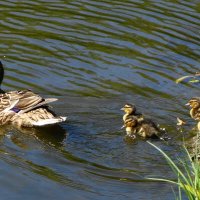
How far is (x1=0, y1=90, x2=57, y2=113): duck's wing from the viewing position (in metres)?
7.68

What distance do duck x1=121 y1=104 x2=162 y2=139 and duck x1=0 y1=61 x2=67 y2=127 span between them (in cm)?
62

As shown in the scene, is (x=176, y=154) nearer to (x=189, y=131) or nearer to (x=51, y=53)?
(x=189, y=131)

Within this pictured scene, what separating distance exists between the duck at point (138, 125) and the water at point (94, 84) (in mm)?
94

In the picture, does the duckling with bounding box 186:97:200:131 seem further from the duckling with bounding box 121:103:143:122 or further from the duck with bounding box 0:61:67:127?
the duck with bounding box 0:61:67:127

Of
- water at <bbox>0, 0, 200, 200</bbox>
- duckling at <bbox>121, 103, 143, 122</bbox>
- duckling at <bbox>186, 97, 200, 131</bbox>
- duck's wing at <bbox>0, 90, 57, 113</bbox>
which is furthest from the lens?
duck's wing at <bbox>0, 90, 57, 113</bbox>

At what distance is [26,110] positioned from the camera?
7.84m

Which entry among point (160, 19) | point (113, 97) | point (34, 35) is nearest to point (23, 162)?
point (113, 97)

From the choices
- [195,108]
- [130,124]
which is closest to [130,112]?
[130,124]

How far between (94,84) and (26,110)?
38.6 inches

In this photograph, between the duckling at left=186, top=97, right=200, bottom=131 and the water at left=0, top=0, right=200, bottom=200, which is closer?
the water at left=0, top=0, right=200, bottom=200

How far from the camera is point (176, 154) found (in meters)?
6.78

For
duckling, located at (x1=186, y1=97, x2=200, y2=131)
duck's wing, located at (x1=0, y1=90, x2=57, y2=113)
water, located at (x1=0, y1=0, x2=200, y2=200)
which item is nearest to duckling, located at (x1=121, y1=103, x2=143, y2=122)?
water, located at (x1=0, y1=0, x2=200, y2=200)

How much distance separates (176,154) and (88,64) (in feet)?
8.20

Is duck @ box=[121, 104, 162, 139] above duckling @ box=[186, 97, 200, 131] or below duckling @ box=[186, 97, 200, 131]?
below
